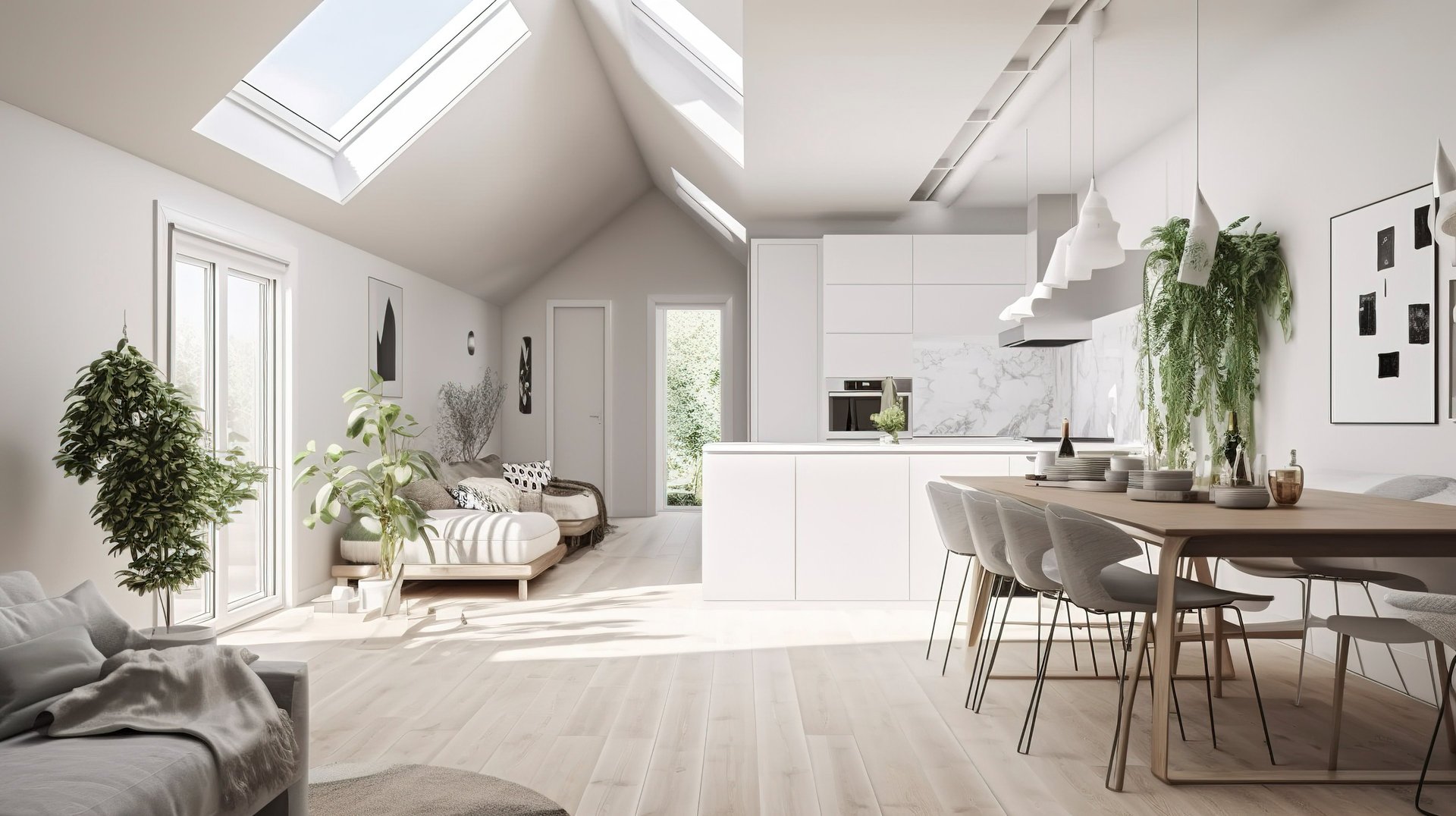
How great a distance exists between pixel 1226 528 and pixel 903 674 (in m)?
1.76

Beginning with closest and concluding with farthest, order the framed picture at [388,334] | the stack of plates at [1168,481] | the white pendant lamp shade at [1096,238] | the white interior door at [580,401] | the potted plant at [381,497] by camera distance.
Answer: the stack of plates at [1168,481] → the white pendant lamp shade at [1096,238] → the potted plant at [381,497] → the framed picture at [388,334] → the white interior door at [580,401]

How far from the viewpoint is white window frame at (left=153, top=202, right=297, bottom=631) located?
457cm

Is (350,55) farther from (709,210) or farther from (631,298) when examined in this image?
(631,298)

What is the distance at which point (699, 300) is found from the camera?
950cm

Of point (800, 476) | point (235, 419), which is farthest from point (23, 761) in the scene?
point (800, 476)

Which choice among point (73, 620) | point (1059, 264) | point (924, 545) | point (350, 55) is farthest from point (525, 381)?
point (73, 620)

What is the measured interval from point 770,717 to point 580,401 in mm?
6667

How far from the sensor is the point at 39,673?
2.03 m

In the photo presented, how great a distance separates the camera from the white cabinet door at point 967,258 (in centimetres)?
703

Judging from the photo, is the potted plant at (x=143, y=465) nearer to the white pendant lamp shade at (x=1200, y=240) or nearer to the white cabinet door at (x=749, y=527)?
the white cabinet door at (x=749, y=527)

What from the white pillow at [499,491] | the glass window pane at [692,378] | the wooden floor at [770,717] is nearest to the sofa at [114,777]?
the wooden floor at [770,717]

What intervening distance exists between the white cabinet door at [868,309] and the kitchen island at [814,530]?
202 cm

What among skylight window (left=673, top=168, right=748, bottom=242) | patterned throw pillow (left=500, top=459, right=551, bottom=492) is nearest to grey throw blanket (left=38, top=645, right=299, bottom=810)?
patterned throw pillow (left=500, top=459, right=551, bottom=492)

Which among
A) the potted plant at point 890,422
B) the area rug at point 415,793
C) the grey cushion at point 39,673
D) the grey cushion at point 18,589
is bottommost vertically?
the area rug at point 415,793
